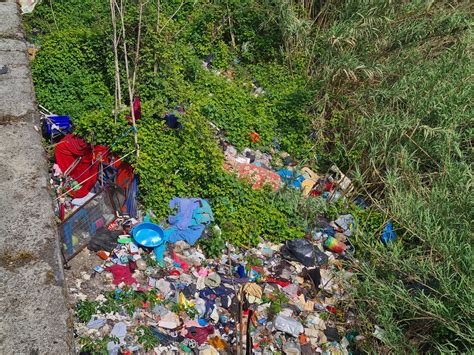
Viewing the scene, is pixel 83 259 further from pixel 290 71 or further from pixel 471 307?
pixel 290 71

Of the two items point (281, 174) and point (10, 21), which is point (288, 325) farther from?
point (10, 21)

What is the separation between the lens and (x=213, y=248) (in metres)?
3.70

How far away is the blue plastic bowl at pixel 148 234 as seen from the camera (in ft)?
11.8

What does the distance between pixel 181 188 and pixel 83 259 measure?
37.2 inches

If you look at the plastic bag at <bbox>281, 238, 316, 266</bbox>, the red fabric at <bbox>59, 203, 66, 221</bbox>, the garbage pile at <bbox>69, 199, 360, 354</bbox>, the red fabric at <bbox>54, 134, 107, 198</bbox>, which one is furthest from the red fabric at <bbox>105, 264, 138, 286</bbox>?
the plastic bag at <bbox>281, 238, 316, 266</bbox>

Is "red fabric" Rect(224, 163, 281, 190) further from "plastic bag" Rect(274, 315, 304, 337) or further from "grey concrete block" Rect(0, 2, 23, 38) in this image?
"grey concrete block" Rect(0, 2, 23, 38)

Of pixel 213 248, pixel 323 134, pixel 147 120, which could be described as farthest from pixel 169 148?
pixel 323 134

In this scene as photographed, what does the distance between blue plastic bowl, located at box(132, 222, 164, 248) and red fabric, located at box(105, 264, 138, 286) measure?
0.24 meters

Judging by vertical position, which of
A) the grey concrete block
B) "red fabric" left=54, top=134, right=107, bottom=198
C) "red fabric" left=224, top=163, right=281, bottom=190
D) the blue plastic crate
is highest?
the grey concrete block

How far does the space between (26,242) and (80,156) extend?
3.91ft

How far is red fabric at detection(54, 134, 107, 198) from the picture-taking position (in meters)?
3.87

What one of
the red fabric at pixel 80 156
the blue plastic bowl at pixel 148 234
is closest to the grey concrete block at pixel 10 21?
the red fabric at pixel 80 156

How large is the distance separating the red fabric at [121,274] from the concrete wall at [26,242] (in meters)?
0.53

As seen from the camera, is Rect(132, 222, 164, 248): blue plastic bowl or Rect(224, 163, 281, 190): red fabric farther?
Rect(224, 163, 281, 190): red fabric
